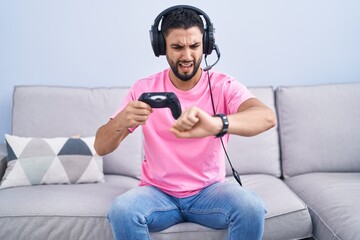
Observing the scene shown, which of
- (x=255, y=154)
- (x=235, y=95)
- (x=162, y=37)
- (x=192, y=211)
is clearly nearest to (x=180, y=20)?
(x=162, y=37)

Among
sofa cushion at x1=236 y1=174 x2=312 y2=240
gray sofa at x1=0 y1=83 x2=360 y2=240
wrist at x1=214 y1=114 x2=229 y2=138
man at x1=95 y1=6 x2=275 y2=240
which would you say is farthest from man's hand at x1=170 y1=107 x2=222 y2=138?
gray sofa at x1=0 y1=83 x2=360 y2=240

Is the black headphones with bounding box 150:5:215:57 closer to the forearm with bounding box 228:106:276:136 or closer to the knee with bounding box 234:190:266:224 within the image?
the forearm with bounding box 228:106:276:136

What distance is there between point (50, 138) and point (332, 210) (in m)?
1.28

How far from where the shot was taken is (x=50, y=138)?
192 cm

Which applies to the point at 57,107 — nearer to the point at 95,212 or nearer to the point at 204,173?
the point at 95,212

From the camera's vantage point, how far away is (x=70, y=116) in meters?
Answer: 2.03

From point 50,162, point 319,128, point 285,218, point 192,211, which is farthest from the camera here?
point 319,128

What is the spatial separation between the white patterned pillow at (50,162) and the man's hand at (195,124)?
0.87 meters

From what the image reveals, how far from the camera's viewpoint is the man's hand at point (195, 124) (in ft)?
3.46

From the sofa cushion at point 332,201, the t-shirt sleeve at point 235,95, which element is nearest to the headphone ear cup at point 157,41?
the t-shirt sleeve at point 235,95

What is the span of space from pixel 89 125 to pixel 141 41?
0.59 meters

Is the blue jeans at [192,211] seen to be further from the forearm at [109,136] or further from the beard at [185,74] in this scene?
the beard at [185,74]

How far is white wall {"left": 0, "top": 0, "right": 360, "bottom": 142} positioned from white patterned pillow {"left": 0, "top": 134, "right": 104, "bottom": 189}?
21.1 inches

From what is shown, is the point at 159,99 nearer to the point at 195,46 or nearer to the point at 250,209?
the point at 195,46
